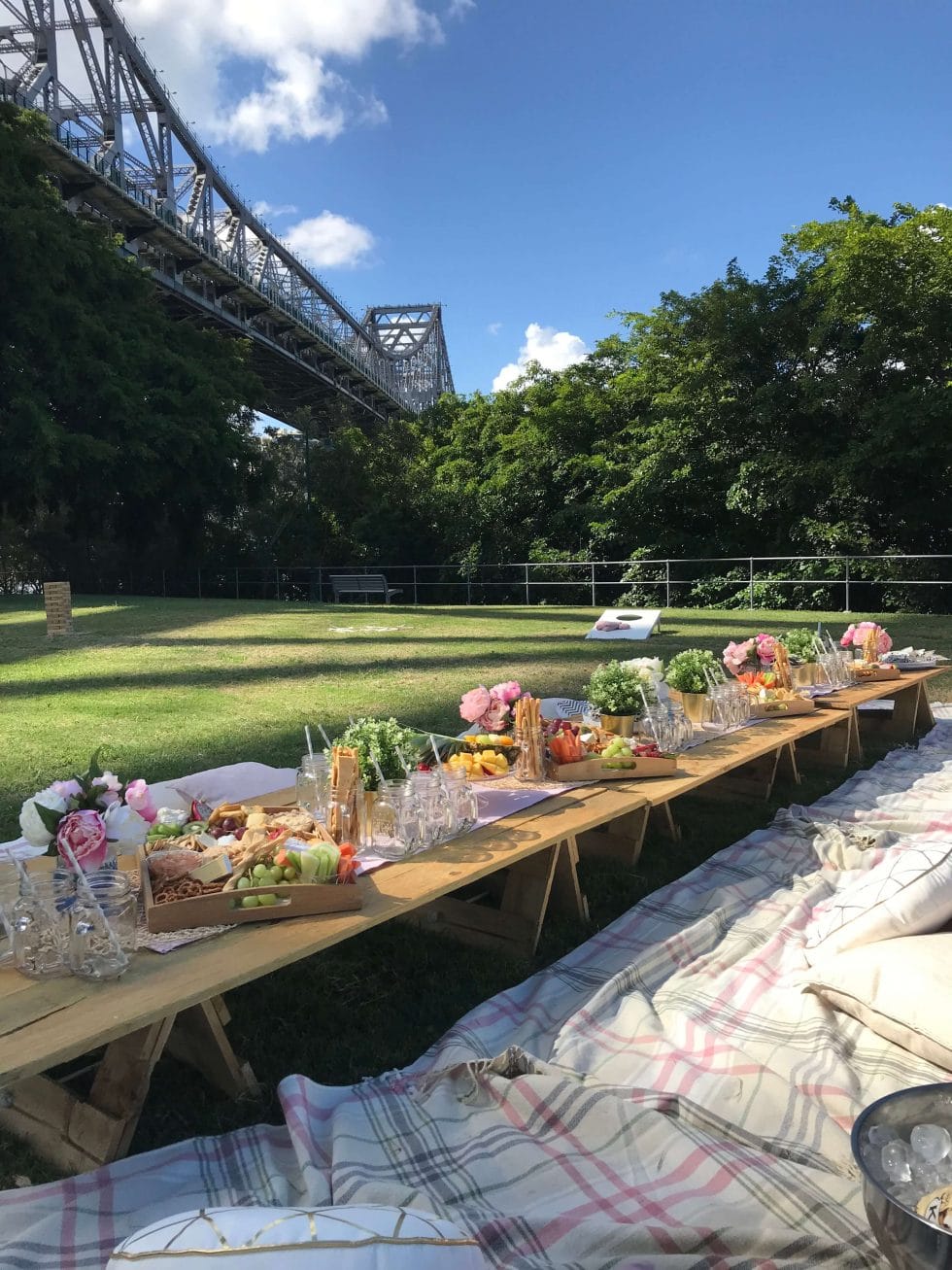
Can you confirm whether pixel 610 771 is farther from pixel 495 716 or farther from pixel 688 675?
pixel 688 675

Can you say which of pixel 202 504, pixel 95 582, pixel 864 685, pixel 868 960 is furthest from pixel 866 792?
pixel 95 582

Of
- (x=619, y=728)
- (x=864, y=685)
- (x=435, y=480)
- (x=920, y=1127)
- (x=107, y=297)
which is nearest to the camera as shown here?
(x=920, y=1127)

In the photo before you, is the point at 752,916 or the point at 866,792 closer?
the point at 752,916

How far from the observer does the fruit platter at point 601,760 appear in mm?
3447

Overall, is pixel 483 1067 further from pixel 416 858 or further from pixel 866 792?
pixel 866 792

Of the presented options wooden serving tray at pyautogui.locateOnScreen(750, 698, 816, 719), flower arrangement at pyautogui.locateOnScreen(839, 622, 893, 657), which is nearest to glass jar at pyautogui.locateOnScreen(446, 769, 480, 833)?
wooden serving tray at pyautogui.locateOnScreen(750, 698, 816, 719)

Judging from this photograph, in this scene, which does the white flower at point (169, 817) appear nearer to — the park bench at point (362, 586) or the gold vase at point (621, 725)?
the gold vase at point (621, 725)

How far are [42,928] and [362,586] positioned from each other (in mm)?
21522

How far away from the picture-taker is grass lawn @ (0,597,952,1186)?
2.56 meters

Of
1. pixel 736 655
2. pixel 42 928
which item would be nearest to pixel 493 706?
pixel 42 928

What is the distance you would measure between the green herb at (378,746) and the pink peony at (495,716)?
727 mm

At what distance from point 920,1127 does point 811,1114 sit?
2.00 feet

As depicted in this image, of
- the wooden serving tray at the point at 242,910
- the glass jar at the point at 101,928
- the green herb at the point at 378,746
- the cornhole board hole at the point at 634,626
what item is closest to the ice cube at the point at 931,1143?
the wooden serving tray at the point at 242,910

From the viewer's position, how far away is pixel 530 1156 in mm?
1913
